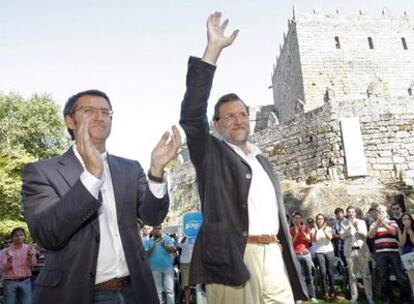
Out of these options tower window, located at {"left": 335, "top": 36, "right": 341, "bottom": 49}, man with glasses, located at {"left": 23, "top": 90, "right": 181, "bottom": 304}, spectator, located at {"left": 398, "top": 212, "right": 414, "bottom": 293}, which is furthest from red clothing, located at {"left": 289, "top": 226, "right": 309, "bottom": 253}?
tower window, located at {"left": 335, "top": 36, "right": 341, "bottom": 49}

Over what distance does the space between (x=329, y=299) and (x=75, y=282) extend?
730 centimetres

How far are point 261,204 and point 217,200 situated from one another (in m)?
0.33

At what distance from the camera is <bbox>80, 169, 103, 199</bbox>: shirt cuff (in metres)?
1.98

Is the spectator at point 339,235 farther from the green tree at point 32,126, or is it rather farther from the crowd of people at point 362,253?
the green tree at point 32,126

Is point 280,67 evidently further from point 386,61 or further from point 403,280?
point 403,280

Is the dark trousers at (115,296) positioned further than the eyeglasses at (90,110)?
No

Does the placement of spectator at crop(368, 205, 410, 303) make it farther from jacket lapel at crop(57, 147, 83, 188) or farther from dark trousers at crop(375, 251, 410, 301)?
jacket lapel at crop(57, 147, 83, 188)

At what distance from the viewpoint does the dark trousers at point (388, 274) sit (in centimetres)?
740

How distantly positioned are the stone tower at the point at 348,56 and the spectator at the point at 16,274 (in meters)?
22.3

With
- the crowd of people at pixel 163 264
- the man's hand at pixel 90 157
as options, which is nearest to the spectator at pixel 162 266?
the crowd of people at pixel 163 264

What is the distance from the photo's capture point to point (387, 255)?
7527 millimetres

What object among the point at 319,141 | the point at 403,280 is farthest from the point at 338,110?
the point at 403,280

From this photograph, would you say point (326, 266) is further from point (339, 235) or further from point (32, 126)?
point (32, 126)

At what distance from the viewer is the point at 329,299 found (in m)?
8.20
